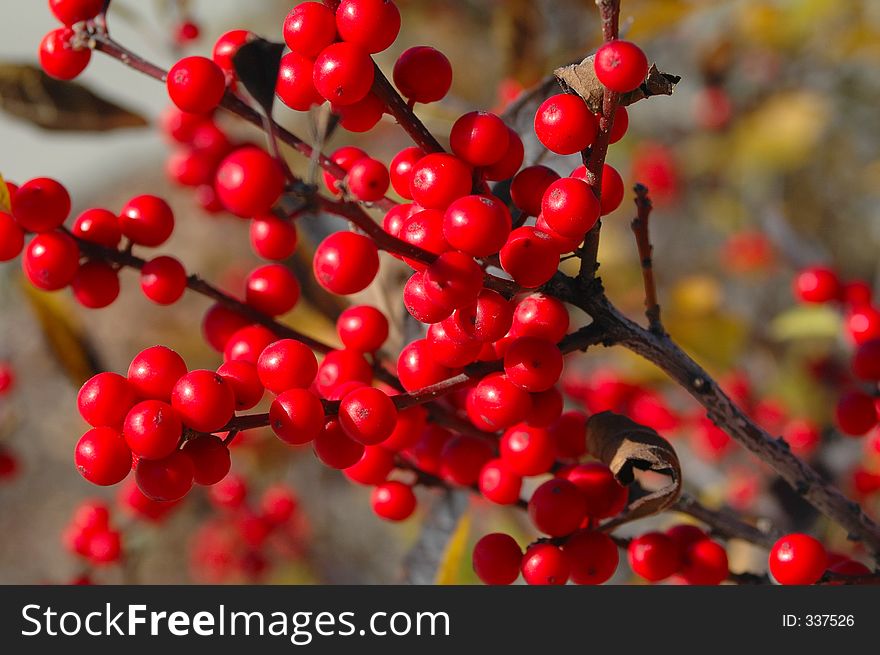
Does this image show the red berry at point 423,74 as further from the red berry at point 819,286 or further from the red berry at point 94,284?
the red berry at point 819,286

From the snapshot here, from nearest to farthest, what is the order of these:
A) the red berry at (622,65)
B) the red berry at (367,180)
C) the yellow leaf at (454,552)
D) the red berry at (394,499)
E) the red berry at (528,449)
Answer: the red berry at (622,65), the red berry at (367,180), the red berry at (528,449), the red berry at (394,499), the yellow leaf at (454,552)

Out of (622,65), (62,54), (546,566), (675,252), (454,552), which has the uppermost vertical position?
(675,252)

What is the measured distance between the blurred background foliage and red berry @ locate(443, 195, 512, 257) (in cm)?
40

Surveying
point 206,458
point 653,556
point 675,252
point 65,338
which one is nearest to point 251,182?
point 206,458

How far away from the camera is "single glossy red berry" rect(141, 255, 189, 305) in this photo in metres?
0.68

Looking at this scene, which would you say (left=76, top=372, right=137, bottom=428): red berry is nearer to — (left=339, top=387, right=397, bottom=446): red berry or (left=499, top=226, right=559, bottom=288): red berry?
(left=339, top=387, right=397, bottom=446): red berry

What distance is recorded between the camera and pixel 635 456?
2.00ft

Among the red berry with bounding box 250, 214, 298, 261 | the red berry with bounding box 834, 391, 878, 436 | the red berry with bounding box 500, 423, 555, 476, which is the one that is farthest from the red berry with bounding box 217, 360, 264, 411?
the red berry with bounding box 834, 391, 878, 436

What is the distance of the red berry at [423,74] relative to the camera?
0.60m

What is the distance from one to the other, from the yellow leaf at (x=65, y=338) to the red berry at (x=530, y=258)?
690mm

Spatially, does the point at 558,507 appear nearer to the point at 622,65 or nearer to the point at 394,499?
the point at 394,499

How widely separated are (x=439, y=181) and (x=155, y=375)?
0.78 feet

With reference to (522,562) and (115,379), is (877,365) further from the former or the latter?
(115,379)

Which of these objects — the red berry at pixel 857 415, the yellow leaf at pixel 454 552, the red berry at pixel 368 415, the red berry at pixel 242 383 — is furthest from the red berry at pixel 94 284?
the red berry at pixel 857 415
